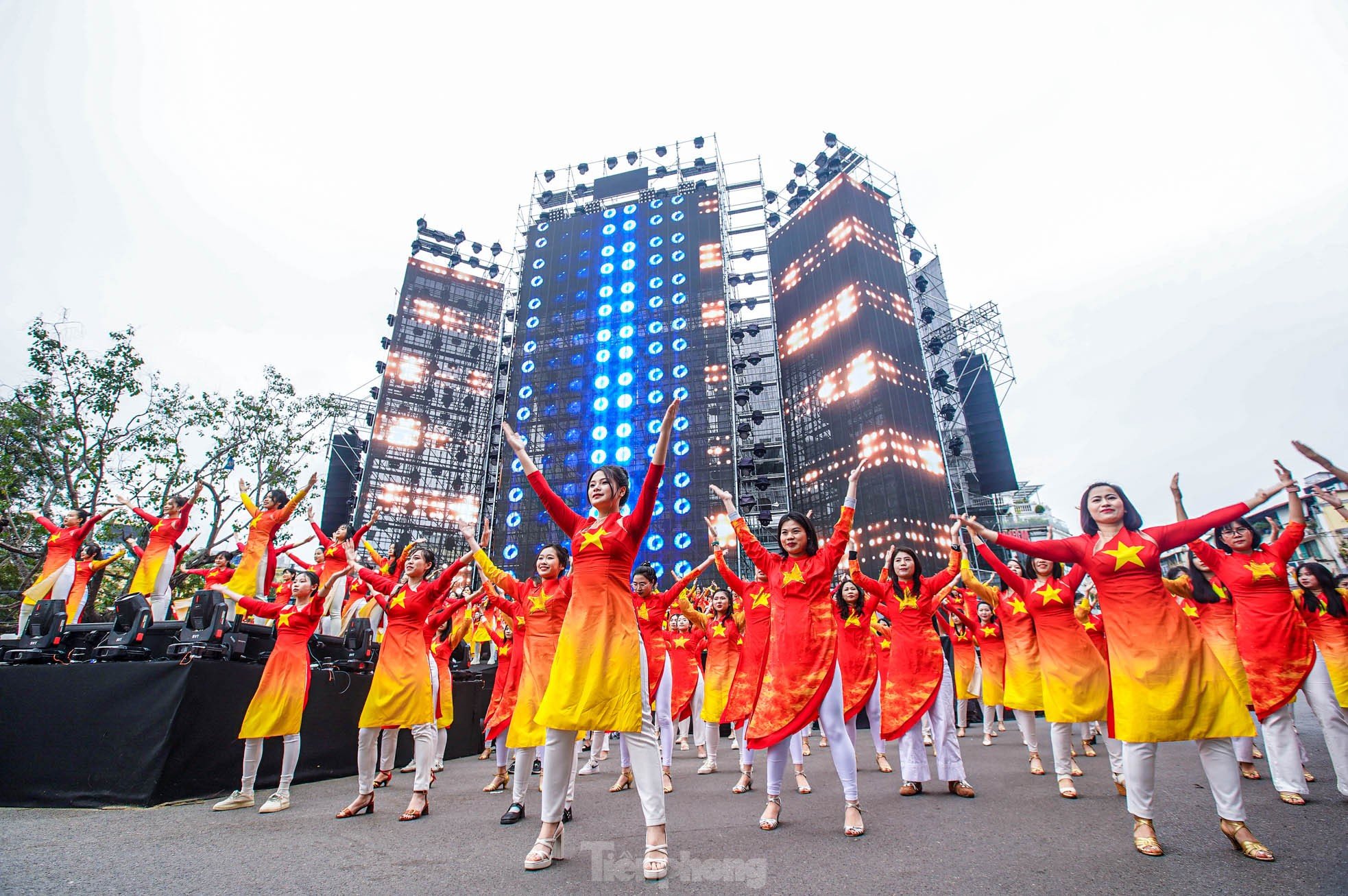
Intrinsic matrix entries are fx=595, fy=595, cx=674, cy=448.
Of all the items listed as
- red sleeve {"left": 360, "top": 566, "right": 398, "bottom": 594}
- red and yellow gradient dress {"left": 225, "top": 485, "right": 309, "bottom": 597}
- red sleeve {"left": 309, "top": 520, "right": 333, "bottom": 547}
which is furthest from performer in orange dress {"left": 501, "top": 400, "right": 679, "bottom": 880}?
red and yellow gradient dress {"left": 225, "top": 485, "right": 309, "bottom": 597}

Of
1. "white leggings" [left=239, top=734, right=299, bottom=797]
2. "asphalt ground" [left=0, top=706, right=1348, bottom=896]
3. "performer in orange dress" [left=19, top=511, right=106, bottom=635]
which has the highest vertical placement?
"performer in orange dress" [left=19, top=511, right=106, bottom=635]

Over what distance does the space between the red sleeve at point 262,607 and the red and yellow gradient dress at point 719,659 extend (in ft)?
13.6

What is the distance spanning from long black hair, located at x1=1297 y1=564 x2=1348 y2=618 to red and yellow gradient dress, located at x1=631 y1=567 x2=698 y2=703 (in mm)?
5119

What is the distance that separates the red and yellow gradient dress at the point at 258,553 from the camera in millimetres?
7387

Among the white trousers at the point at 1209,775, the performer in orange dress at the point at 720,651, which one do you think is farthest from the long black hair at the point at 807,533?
the performer in orange dress at the point at 720,651

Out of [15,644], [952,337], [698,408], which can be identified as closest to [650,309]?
[698,408]

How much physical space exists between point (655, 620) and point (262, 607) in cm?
359

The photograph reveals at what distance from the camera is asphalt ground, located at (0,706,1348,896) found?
255 centimetres

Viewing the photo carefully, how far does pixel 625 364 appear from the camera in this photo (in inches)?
1114

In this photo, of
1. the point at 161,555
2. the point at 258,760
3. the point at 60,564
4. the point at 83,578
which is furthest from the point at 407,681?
the point at 83,578

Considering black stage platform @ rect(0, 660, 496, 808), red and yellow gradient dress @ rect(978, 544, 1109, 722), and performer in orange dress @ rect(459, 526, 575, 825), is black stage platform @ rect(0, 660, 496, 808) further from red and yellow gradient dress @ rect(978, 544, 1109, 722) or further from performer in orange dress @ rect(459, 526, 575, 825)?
red and yellow gradient dress @ rect(978, 544, 1109, 722)

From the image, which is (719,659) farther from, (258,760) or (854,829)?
(258,760)

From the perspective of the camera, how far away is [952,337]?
34688 mm

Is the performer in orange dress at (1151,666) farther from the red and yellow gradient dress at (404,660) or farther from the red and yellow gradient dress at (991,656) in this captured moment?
the red and yellow gradient dress at (991,656)
